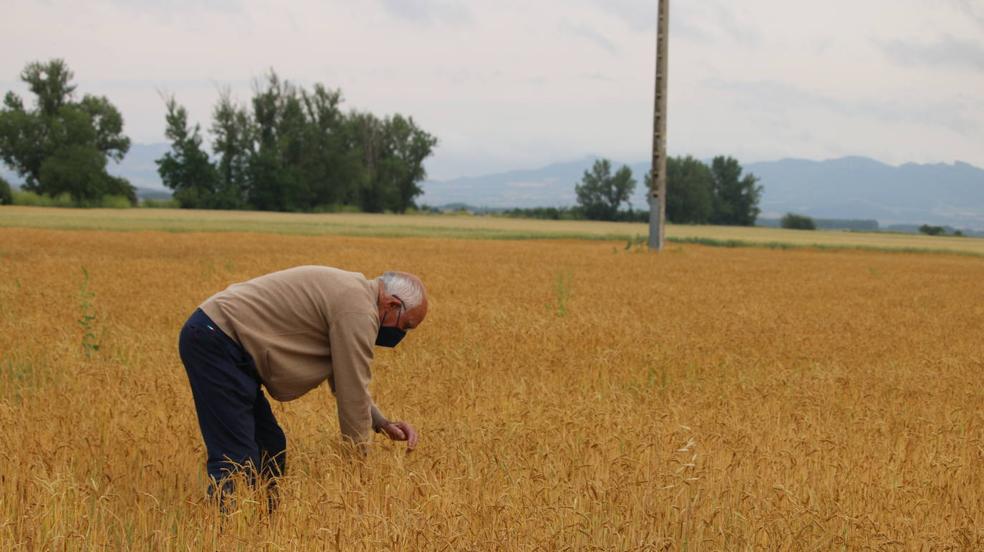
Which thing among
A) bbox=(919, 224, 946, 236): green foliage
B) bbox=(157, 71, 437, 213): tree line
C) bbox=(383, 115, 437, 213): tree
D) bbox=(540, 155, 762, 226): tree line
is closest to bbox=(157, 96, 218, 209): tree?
bbox=(157, 71, 437, 213): tree line

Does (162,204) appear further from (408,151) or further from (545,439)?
(545,439)

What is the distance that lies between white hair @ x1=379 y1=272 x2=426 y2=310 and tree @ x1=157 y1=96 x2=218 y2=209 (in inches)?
3406

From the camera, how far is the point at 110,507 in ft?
15.5

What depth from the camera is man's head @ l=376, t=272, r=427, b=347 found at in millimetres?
4496

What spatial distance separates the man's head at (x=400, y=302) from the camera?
4.50 meters

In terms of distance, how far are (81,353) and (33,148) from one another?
89.1 metres

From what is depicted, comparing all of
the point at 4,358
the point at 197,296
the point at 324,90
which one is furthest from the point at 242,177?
the point at 4,358

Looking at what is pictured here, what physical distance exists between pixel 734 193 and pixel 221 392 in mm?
128915

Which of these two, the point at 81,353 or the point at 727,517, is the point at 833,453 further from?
the point at 81,353

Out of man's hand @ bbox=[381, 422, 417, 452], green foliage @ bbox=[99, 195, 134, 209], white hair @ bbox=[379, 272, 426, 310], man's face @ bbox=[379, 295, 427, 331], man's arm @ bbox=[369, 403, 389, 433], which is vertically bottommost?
man's hand @ bbox=[381, 422, 417, 452]

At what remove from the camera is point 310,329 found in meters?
4.75

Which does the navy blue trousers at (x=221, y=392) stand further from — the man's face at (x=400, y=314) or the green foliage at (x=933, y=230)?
the green foliage at (x=933, y=230)

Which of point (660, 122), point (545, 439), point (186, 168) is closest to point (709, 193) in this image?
point (186, 168)

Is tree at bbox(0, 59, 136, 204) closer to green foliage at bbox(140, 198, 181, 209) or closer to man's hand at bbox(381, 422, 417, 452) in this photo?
green foliage at bbox(140, 198, 181, 209)
